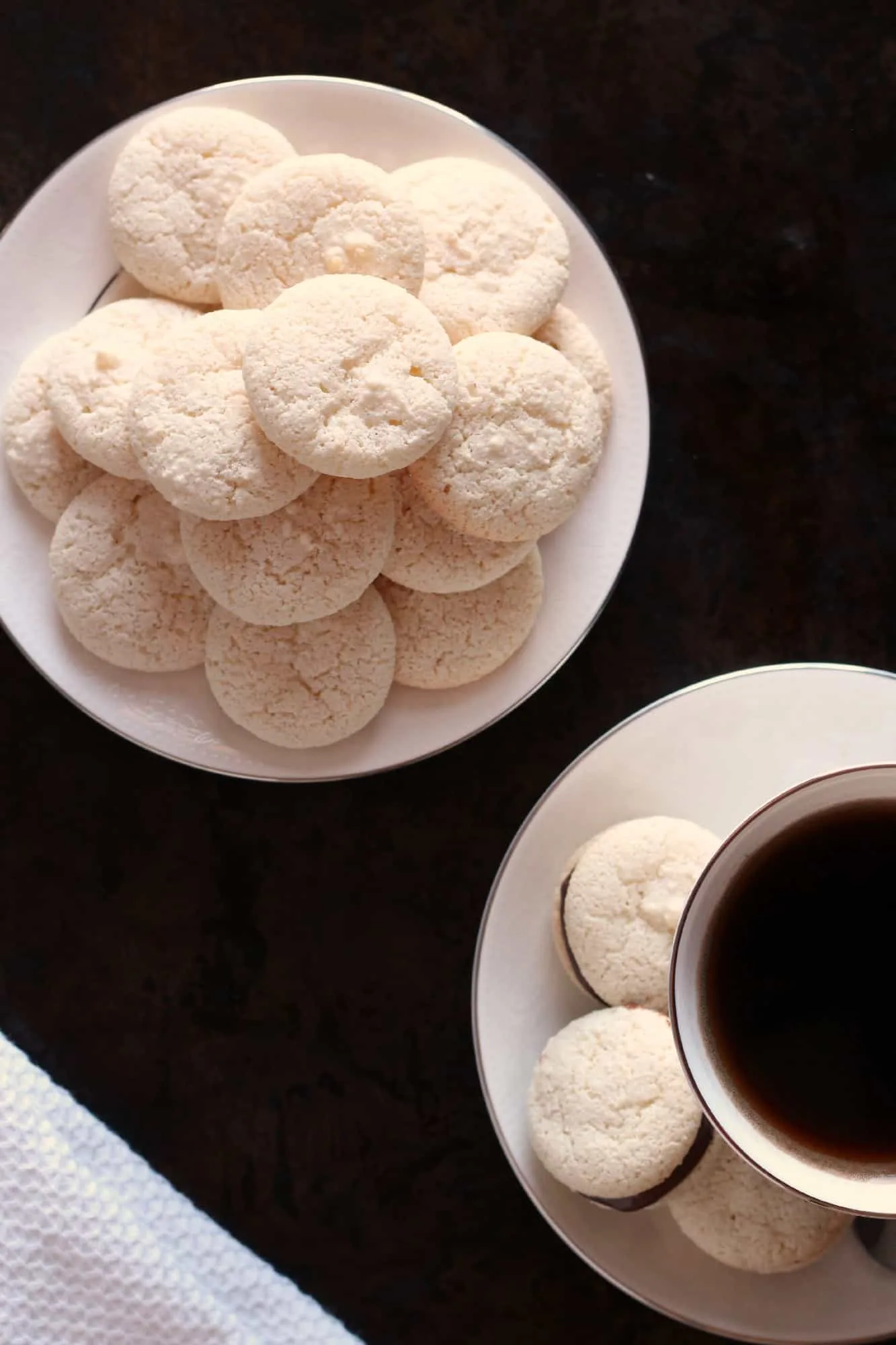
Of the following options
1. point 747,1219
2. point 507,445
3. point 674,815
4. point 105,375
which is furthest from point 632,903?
point 105,375

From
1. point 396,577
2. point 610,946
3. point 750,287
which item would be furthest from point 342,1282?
point 750,287

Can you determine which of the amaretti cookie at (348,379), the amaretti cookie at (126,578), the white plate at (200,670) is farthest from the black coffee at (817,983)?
the amaretti cookie at (126,578)

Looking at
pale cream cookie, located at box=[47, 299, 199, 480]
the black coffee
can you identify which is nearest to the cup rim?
the black coffee

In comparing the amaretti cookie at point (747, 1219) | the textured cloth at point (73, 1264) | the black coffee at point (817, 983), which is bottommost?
the textured cloth at point (73, 1264)

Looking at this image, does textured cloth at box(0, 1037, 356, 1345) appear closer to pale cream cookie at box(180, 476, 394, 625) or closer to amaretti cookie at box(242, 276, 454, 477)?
pale cream cookie at box(180, 476, 394, 625)

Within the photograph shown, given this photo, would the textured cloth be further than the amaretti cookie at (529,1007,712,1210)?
Yes

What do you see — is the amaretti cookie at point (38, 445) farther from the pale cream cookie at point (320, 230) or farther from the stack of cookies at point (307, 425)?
the pale cream cookie at point (320, 230)
